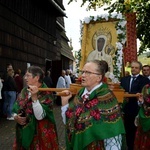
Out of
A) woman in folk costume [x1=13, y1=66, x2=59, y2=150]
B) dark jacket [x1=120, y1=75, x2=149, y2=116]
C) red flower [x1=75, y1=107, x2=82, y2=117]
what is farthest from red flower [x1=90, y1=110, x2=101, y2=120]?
dark jacket [x1=120, y1=75, x2=149, y2=116]

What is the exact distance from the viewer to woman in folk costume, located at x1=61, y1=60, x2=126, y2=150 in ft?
10.7

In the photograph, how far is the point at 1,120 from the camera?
1133 cm

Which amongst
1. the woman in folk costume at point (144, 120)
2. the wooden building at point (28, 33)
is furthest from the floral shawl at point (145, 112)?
the wooden building at point (28, 33)

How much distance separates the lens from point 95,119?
3.27 m

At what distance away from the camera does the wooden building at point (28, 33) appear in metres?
13.8

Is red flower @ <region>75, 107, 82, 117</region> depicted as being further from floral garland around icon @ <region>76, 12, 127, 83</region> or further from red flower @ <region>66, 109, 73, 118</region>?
floral garland around icon @ <region>76, 12, 127, 83</region>

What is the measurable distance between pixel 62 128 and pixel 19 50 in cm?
647

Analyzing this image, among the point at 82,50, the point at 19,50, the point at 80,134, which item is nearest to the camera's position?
the point at 80,134

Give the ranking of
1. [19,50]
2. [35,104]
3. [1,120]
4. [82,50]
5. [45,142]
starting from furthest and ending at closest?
[19,50]
[1,120]
[82,50]
[45,142]
[35,104]

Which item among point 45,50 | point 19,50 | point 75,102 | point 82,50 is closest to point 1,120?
point 19,50

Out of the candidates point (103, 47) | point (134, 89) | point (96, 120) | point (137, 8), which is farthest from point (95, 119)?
point (137, 8)

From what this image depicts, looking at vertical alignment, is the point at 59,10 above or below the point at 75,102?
above

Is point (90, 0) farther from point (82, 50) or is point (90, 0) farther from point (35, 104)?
point (35, 104)

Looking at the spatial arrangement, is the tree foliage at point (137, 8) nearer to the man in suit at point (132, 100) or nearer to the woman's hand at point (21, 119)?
the man in suit at point (132, 100)
